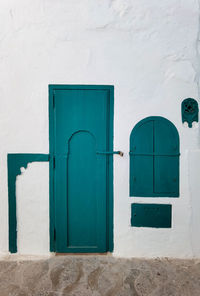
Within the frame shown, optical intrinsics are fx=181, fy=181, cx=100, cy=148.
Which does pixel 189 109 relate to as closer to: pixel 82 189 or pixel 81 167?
pixel 81 167

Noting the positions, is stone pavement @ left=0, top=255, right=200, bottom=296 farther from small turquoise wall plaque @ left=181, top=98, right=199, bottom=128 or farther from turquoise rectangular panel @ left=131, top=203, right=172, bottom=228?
small turquoise wall plaque @ left=181, top=98, right=199, bottom=128

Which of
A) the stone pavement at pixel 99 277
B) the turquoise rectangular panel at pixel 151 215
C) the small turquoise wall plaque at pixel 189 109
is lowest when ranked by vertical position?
the stone pavement at pixel 99 277

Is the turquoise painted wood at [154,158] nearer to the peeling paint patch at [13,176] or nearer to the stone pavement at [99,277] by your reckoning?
the stone pavement at [99,277]

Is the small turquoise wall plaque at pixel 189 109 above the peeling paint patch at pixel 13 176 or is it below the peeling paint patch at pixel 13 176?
above

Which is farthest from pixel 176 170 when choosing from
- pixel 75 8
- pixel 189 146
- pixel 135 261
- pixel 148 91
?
pixel 75 8

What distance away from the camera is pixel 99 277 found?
2.12m

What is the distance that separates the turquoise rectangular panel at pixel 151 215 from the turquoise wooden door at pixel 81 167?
344 millimetres

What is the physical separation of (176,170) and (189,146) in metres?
0.37

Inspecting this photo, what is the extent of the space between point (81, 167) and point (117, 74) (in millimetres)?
1335

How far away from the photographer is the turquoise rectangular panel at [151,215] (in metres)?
2.43

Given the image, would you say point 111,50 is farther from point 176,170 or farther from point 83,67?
point 176,170

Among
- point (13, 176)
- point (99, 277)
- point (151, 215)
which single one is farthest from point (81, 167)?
point (99, 277)

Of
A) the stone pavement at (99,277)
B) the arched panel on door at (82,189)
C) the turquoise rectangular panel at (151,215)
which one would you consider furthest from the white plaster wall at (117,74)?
the arched panel on door at (82,189)

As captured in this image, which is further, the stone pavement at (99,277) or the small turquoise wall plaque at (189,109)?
the small turquoise wall plaque at (189,109)
